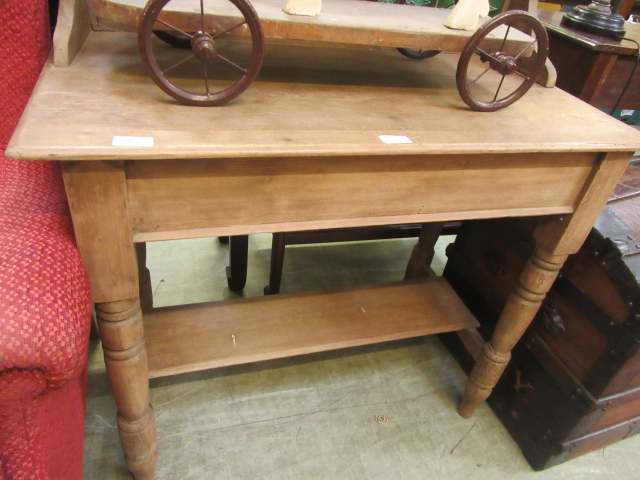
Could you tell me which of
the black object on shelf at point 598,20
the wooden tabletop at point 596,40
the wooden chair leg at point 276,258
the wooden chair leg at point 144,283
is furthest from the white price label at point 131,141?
the black object on shelf at point 598,20

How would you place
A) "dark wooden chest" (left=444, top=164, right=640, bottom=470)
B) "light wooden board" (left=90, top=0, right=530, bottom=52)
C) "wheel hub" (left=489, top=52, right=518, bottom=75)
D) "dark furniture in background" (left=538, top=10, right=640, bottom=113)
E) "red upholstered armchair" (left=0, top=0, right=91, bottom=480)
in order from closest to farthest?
"red upholstered armchair" (left=0, top=0, right=91, bottom=480), "light wooden board" (left=90, top=0, right=530, bottom=52), "wheel hub" (left=489, top=52, right=518, bottom=75), "dark wooden chest" (left=444, top=164, right=640, bottom=470), "dark furniture in background" (left=538, top=10, right=640, bottom=113)

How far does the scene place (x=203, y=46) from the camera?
2.15 feet

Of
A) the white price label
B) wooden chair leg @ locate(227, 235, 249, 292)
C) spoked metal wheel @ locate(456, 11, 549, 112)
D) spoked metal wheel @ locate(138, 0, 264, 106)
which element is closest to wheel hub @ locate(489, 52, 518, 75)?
spoked metal wheel @ locate(456, 11, 549, 112)

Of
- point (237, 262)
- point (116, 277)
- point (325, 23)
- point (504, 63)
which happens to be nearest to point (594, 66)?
point (504, 63)

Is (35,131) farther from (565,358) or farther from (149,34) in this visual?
(565,358)

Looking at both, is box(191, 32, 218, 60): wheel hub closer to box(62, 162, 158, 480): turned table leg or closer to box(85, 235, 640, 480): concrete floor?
box(62, 162, 158, 480): turned table leg

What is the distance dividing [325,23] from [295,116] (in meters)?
0.15

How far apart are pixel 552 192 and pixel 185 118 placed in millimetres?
663

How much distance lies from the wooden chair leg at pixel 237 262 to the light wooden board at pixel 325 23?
30.6 inches

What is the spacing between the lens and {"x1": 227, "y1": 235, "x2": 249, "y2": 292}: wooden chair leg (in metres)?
1.47

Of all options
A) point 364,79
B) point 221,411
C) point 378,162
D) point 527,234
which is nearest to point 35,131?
point 378,162

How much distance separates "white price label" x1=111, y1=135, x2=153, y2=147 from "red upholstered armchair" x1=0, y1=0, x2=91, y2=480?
20cm

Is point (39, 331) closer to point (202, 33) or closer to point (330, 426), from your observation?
point (202, 33)

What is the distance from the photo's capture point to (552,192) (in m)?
0.89
